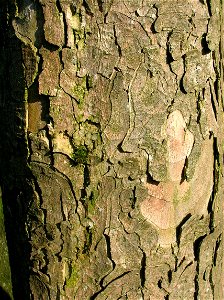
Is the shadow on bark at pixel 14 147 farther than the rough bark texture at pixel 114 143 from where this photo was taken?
Yes

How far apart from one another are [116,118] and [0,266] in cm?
143

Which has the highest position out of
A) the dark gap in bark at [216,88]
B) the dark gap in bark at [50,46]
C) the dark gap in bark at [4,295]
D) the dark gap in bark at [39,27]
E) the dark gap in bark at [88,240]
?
the dark gap in bark at [39,27]

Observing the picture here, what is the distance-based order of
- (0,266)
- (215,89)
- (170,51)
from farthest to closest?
1. (0,266)
2. (215,89)
3. (170,51)

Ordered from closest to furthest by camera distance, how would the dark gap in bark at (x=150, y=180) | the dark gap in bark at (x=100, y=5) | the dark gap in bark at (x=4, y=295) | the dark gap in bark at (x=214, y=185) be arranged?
the dark gap in bark at (x=100, y=5) → the dark gap in bark at (x=150, y=180) → the dark gap in bark at (x=214, y=185) → the dark gap in bark at (x=4, y=295)

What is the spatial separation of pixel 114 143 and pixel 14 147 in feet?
1.07

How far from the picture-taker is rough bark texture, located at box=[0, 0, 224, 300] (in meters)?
1.41

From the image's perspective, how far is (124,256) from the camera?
5.19ft

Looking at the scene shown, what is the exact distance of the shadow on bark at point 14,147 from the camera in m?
1.52

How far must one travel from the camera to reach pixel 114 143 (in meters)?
1.47

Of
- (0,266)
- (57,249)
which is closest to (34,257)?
(57,249)

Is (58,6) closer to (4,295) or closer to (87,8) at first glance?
(87,8)

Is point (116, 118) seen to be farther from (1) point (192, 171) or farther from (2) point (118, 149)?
(1) point (192, 171)

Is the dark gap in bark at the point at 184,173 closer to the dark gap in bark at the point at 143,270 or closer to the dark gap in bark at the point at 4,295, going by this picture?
the dark gap in bark at the point at 143,270

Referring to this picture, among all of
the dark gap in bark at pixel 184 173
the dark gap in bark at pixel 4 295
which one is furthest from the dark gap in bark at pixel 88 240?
the dark gap in bark at pixel 4 295
